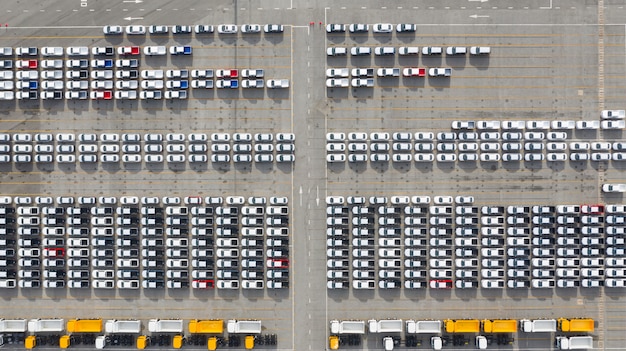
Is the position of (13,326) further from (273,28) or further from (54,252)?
(273,28)

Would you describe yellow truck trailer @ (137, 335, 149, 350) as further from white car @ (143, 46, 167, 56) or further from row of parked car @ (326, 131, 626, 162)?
white car @ (143, 46, 167, 56)

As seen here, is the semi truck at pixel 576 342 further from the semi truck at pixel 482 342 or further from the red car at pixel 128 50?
the red car at pixel 128 50

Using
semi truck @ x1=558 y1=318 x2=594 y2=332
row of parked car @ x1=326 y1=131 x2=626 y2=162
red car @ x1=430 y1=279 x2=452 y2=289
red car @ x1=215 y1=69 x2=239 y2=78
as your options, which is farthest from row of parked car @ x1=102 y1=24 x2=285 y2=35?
semi truck @ x1=558 y1=318 x2=594 y2=332

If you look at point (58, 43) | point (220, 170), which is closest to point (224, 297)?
point (220, 170)

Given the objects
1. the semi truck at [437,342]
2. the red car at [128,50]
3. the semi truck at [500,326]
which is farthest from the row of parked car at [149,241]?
the semi truck at [500,326]

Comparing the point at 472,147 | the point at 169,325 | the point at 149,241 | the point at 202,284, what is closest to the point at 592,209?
the point at 472,147

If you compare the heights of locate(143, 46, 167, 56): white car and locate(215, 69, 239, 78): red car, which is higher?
locate(143, 46, 167, 56): white car
